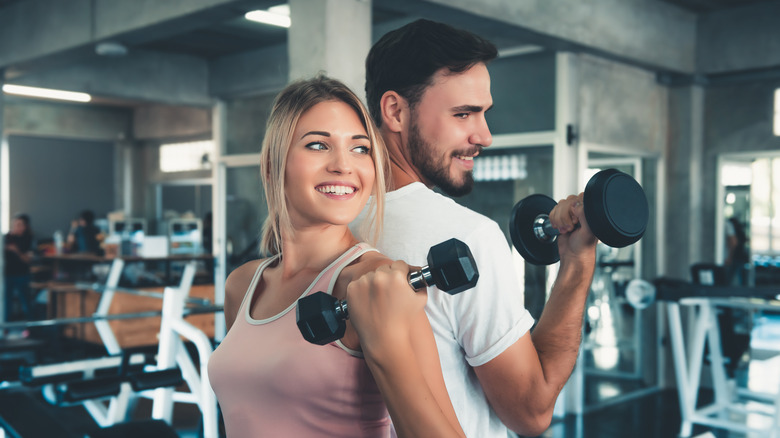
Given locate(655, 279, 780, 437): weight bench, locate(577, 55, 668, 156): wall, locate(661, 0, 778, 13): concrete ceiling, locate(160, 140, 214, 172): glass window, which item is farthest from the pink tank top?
locate(160, 140, 214, 172): glass window

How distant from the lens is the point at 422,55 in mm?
1197

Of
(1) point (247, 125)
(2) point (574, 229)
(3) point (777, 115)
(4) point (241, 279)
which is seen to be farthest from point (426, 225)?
(1) point (247, 125)

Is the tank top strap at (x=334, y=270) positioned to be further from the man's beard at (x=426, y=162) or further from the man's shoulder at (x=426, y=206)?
the man's beard at (x=426, y=162)

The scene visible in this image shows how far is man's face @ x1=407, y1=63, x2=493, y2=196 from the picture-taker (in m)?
1.20

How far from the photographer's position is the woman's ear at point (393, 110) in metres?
1.24

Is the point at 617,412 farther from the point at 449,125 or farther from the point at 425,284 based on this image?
the point at 425,284

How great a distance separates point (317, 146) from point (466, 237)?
0.90 feet

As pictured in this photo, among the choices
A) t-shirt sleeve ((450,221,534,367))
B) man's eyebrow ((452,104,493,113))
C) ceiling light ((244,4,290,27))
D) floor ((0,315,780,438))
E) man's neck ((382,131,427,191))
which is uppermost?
ceiling light ((244,4,290,27))

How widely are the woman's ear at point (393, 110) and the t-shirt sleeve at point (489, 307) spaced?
30 centimetres

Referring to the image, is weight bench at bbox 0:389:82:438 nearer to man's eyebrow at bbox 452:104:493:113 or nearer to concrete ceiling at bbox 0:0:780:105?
man's eyebrow at bbox 452:104:493:113

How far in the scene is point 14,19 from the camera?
18.2ft

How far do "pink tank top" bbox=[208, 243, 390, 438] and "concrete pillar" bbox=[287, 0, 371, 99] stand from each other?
227 cm

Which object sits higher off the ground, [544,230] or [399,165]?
[399,165]

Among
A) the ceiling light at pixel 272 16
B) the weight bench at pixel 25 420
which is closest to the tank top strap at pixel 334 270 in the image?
the weight bench at pixel 25 420
